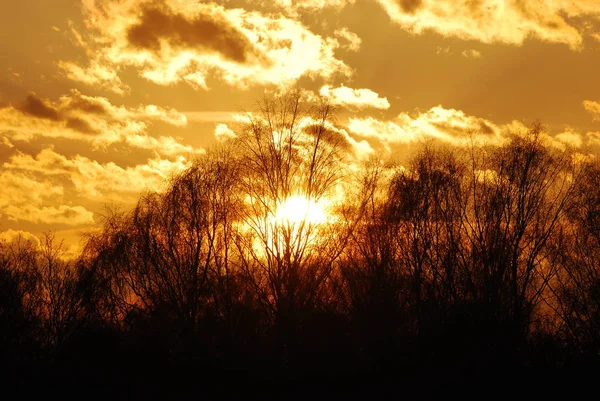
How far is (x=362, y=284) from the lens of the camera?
128 feet

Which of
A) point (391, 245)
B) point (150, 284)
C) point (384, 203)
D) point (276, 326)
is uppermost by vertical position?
point (384, 203)

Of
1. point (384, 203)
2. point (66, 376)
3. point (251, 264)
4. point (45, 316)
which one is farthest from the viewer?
point (45, 316)

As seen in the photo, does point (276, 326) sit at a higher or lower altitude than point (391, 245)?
lower

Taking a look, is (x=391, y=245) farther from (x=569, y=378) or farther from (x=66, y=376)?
(x=66, y=376)

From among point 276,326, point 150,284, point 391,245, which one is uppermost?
point 391,245

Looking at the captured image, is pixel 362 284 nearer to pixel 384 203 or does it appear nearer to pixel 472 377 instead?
pixel 384 203

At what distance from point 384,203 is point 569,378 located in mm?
15282

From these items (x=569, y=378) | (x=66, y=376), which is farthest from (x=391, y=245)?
(x=66, y=376)

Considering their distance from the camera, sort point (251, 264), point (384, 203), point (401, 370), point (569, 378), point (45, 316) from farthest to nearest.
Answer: point (45, 316) < point (384, 203) < point (251, 264) < point (401, 370) < point (569, 378)

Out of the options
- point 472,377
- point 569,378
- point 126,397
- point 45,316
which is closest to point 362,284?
point 472,377

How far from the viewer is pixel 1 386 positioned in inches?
1693

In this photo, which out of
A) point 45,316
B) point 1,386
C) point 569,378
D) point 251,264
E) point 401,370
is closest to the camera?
point 569,378

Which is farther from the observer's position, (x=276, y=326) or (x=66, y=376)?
(x=66, y=376)

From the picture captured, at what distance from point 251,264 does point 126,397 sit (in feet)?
39.5
